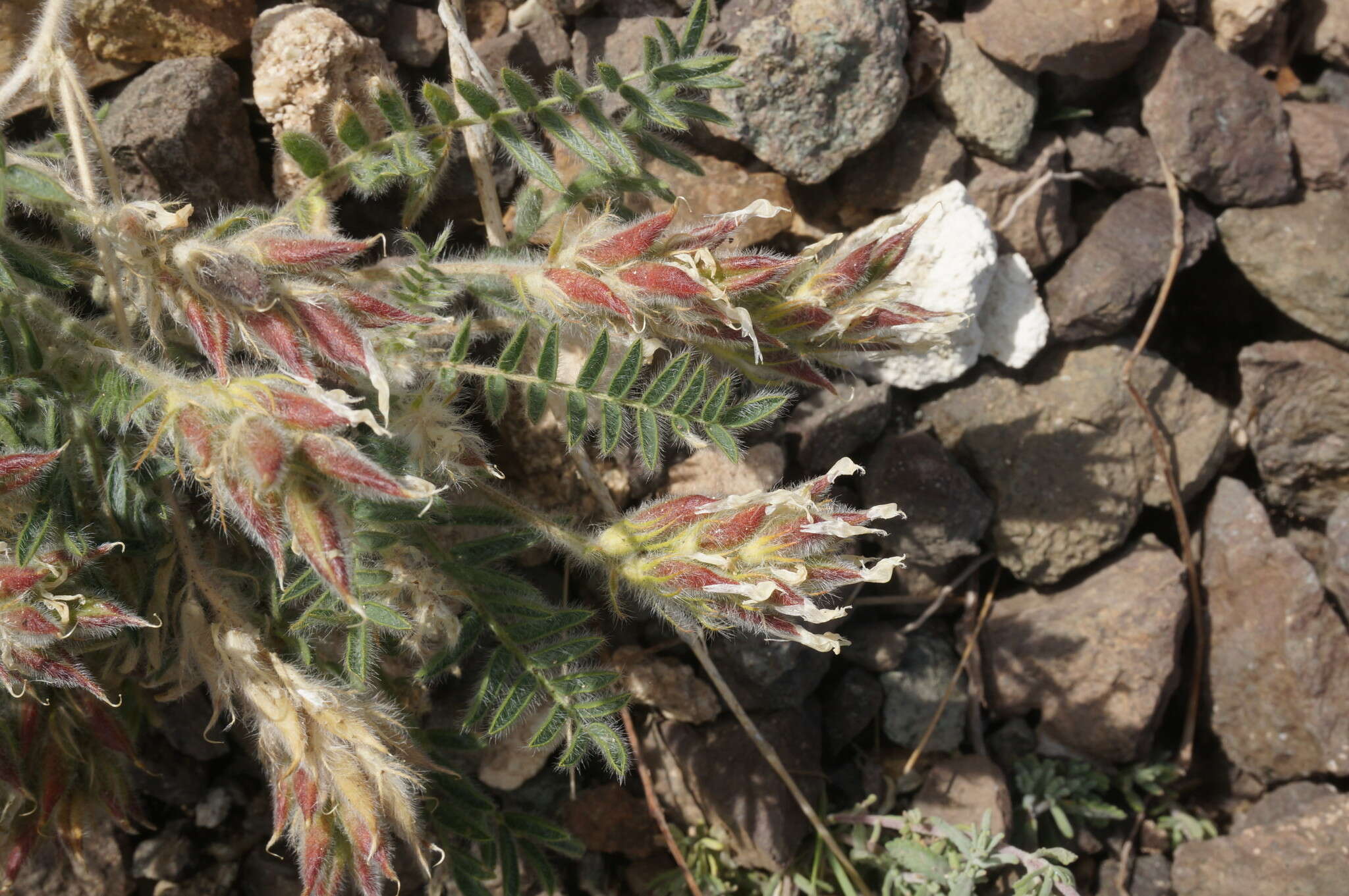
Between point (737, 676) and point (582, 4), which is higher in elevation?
point (582, 4)

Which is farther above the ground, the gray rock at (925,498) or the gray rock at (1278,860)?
the gray rock at (925,498)

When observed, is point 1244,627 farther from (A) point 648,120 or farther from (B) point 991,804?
(A) point 648,120

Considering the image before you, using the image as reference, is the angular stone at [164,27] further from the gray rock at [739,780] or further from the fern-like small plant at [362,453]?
the gray rock at [739,780]

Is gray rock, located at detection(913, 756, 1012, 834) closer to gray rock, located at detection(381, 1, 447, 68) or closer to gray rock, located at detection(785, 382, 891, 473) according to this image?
gray rock, located at detection(785, 382, 891, 473)

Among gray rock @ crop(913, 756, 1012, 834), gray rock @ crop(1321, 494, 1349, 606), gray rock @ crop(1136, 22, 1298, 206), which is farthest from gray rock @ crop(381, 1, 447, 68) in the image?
gray rock @ crop(1321, 494, 1349, 606)

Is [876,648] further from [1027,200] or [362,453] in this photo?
[362,453]

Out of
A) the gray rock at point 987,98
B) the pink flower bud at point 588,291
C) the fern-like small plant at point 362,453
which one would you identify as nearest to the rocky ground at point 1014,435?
the gray rock at point 987,98

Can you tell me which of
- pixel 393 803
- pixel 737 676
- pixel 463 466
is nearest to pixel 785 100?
pixel 463 466
